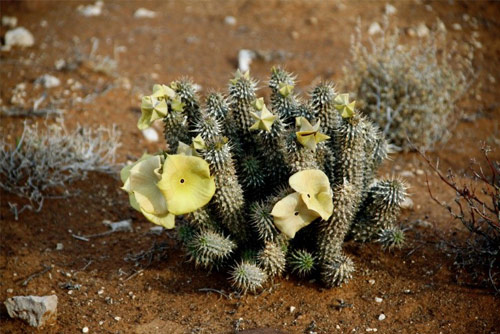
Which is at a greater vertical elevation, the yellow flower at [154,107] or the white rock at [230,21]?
the yellow flower at [154,107]

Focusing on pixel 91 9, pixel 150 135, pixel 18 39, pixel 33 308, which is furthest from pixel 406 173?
pixel 91 9

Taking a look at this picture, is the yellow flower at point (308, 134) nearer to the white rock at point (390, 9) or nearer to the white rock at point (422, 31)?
the white rock at point (422, 31)

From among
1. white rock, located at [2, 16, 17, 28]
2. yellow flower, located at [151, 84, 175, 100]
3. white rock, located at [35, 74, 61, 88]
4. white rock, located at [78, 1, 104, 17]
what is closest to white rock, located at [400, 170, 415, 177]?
yellow flower, located at [151, 84, 175, 100]

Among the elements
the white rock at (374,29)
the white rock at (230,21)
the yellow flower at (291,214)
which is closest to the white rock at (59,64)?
the white rock at (230,21)

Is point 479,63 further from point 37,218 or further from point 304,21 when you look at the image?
point 37,218

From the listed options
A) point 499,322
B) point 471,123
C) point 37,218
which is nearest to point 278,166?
point 499,322
